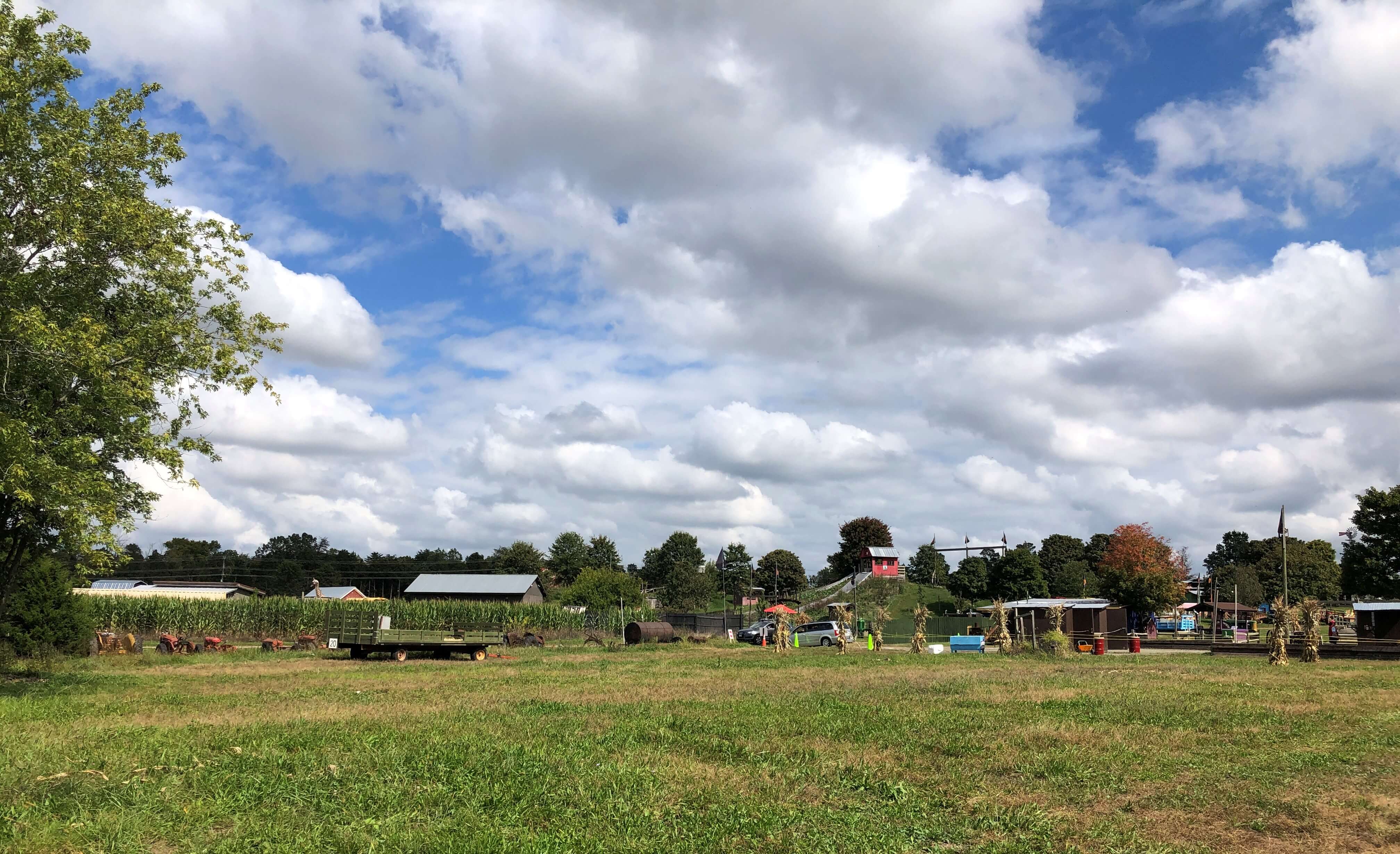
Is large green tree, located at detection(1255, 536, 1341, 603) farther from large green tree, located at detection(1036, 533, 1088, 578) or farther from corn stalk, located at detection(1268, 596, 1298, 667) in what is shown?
corn stalk, located at detection(1268, 596, 1298, 667)

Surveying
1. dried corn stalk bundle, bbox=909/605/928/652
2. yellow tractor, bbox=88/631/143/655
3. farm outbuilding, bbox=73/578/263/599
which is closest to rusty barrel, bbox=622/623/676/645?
dried corn stalk bundle, bbox=909/605/928/652

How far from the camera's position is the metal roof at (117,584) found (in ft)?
315

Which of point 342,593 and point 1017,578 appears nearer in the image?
point 1017,578

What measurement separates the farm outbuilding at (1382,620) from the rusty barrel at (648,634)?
37.3 meters

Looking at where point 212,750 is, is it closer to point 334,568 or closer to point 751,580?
point 751,580

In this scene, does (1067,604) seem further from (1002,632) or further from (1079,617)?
(1002,632)

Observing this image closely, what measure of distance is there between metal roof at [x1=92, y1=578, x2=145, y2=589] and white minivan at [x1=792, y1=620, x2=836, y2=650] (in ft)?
255

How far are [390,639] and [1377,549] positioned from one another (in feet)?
233

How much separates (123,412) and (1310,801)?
20.2m

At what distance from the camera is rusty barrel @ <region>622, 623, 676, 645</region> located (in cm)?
4328

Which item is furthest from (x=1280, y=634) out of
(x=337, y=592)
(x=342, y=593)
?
(x=337, y=592)

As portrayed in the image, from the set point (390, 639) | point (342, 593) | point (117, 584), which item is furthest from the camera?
point (117, 584)

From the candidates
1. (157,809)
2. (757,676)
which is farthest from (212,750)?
(757,676)

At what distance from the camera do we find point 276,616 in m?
53.4
